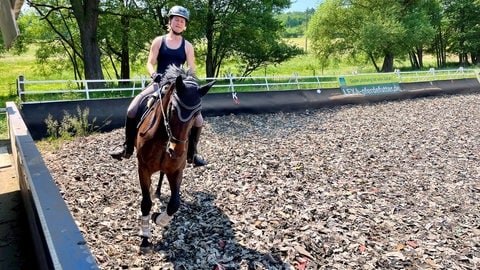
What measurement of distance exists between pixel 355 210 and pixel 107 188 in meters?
3.89

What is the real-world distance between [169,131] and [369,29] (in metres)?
34.3

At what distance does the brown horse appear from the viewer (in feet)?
12.2

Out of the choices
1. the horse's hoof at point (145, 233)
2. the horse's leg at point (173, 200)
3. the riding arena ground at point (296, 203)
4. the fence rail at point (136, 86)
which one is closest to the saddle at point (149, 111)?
the horse's leg at point (173, 200)

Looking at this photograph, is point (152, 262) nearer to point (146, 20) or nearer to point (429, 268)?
point (429, 268)

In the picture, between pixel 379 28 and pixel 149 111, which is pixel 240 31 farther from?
pixel 149 111

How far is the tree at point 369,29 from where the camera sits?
1364 inches

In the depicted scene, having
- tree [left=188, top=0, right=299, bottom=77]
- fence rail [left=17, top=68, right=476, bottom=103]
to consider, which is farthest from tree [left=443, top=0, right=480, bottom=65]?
tree [left=188, top=0, right=299, bottom=77]

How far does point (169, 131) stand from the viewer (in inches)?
148

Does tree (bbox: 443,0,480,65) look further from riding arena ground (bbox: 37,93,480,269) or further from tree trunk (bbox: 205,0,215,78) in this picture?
riding arena ground (bbox: 37,93,480,269)

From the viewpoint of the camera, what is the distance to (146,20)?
20.2m

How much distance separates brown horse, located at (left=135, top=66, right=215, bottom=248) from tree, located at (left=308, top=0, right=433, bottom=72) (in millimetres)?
33488

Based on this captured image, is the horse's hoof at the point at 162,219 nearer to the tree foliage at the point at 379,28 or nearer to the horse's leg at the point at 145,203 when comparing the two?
the horse's leg at the point at 145,203

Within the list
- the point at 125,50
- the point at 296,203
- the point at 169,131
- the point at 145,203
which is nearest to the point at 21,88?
the point at 145,203

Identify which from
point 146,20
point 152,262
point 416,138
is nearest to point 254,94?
point 416,138
